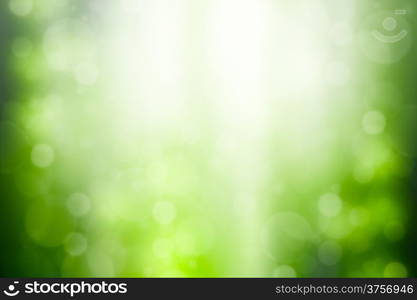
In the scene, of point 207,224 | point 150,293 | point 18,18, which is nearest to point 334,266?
point 207,224

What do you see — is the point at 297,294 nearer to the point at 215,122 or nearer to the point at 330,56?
the point at 215,122

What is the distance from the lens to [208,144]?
155 cm

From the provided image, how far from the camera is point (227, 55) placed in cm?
156

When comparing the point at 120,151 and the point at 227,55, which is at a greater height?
the point at 227,55

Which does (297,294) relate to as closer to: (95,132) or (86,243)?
(86,243)

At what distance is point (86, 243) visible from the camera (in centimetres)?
155

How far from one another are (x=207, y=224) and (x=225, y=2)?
0.63 m

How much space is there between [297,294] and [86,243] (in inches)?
24.0

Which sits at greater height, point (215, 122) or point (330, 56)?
point (330, 56)

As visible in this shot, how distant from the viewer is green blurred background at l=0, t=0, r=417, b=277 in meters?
1.54

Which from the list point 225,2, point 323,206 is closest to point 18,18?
point 225,2

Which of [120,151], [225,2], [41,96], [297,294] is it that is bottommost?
[297,294]

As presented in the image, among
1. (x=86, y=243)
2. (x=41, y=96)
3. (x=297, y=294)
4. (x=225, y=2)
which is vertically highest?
(x=225, y=2)

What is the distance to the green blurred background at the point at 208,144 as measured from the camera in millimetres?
1544
